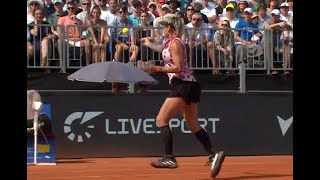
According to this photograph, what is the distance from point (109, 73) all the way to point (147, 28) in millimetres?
1483

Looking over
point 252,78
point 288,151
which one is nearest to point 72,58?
point 252,78

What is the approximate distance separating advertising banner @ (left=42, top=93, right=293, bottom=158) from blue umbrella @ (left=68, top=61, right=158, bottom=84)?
521mm

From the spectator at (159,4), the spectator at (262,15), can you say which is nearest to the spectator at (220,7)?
the spectator at (262,15)

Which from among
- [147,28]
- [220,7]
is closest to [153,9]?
[147,28]

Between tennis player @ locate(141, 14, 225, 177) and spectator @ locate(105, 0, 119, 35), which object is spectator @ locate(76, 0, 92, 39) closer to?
spectator @ locate(105, 0, 119, 35)

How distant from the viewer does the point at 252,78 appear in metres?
17.1

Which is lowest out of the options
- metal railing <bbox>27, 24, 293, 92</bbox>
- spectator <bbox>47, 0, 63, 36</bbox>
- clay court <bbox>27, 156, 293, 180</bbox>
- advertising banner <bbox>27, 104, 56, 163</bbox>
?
clay court <bbox>27, 156, 293, 180</bbox>

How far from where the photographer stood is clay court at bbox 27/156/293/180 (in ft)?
37.3

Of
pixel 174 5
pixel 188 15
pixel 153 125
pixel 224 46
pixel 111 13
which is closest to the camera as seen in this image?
pixel 153 125

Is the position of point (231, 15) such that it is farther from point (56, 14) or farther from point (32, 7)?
point (32, 7)

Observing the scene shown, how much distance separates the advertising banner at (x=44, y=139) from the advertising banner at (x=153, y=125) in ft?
3.92

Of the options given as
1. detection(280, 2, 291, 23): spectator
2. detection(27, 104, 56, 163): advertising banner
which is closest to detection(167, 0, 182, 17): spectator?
detection(280, 2, 291, 23): spectator

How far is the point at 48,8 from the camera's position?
17094 millimetres

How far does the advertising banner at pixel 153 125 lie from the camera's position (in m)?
15.7
